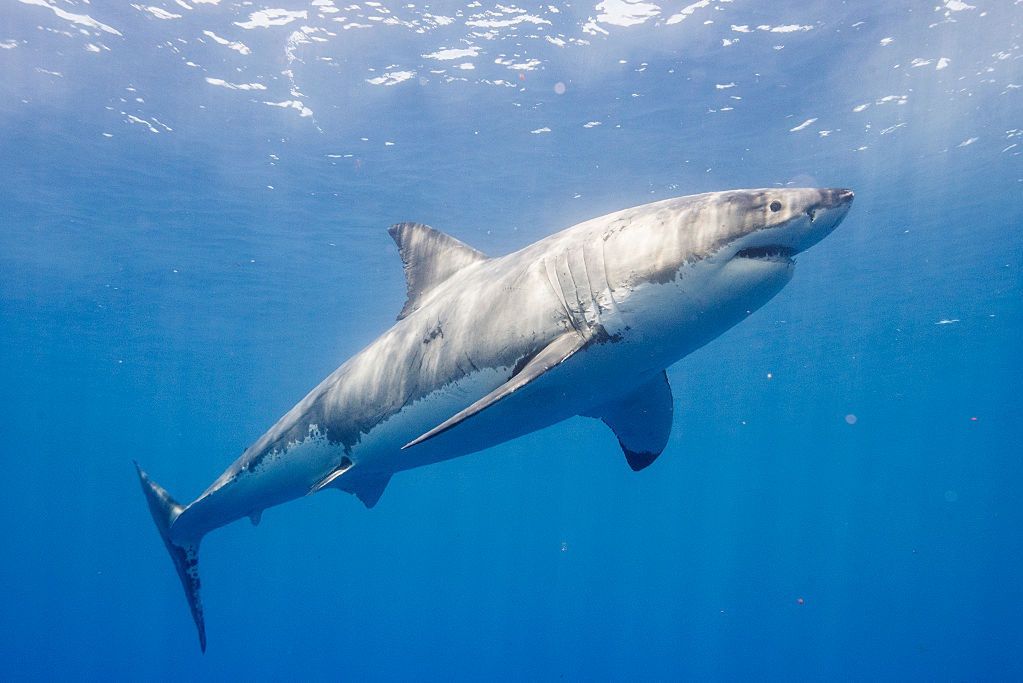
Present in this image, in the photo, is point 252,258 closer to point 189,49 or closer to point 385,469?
point 189,49

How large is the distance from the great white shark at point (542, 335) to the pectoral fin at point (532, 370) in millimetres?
12

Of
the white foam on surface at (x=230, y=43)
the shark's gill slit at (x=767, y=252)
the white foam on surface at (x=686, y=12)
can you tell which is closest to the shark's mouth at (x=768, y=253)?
the shark's gill slit at (x=767, y=252)

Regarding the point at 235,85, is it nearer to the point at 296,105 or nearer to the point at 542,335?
the point at 296,105

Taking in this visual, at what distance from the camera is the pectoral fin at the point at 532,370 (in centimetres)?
373

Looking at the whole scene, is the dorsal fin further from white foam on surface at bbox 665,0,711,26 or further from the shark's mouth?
white foam on surface at bbox 665,0,711,26

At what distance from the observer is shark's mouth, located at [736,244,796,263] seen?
12.0 ft

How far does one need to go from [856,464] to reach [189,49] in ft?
288

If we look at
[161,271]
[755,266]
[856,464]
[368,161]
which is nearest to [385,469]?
[755,266]

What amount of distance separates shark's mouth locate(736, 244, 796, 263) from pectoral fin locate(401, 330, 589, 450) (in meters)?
1.06

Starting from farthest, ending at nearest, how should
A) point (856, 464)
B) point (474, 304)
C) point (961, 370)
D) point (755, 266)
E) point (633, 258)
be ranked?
point (856, 464), point (961, 370), point (474, 304), point (633, 258), point (755, 266)

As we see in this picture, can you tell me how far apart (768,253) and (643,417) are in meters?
2.59

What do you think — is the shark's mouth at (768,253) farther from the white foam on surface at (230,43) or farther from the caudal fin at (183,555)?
the white foam on surface at (230,43)

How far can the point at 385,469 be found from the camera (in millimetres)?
6352

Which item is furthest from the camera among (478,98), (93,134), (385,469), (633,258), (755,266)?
(93,134)
